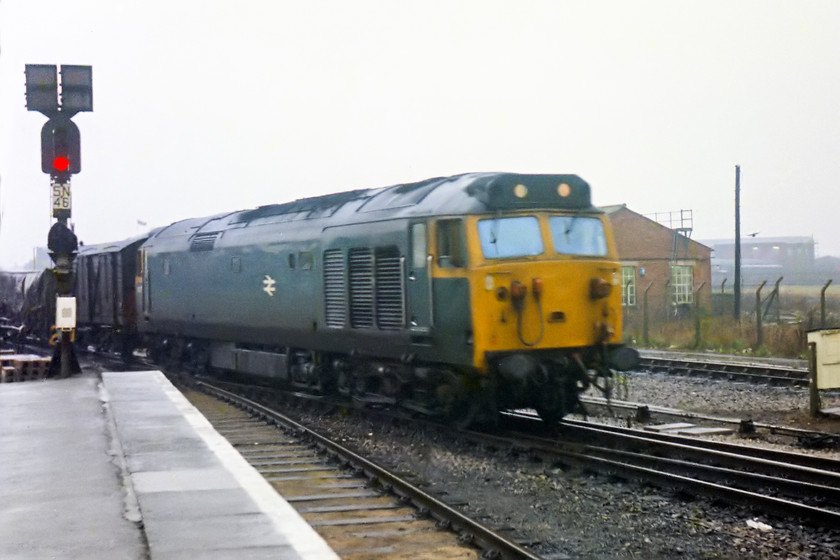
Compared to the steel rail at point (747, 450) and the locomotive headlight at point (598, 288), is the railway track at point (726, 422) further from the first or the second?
the locomotive headlight at point (598, 288)

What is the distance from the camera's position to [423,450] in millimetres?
11688

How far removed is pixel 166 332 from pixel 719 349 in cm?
1435

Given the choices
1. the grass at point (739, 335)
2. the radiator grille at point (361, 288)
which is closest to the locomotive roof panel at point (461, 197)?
the radiator grille at point (361, 288)

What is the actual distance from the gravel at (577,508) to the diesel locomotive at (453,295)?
0.80 m

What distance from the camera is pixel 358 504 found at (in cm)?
880

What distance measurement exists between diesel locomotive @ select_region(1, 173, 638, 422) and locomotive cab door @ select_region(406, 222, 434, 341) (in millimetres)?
20

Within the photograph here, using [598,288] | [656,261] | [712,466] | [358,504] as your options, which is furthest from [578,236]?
[656,261]

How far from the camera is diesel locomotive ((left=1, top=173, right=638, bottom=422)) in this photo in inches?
443

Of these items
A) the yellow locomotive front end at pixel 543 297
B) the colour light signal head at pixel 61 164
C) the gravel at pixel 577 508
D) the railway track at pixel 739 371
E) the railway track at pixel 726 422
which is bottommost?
the gravel at pixel 577 508

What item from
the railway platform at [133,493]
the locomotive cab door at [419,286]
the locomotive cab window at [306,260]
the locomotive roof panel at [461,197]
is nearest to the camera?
the railway platform at [133,493]

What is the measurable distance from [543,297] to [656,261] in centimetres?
2857

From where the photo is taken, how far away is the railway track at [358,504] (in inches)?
284

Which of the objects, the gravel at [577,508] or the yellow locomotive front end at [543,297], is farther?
the yellow locomotive front end at [543,297]

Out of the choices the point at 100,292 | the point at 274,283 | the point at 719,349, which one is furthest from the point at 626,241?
the point at 274,283
